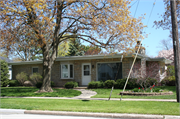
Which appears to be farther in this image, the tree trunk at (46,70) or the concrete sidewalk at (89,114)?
the tree trunk at (46,70)

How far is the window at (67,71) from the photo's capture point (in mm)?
21095

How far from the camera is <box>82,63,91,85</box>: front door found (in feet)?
66.5

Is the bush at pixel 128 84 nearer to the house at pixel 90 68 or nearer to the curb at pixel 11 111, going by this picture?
the house at pixel 90 68

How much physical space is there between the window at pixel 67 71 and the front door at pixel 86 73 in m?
1.40

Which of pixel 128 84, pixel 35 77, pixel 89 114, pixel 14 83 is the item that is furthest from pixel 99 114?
pixel 14 83

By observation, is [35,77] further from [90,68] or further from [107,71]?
[107,71]

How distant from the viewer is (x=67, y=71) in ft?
69.7

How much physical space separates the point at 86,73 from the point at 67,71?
89.5 inches

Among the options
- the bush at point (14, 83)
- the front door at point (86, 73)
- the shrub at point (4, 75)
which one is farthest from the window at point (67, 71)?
the shrub at point (4, 75)

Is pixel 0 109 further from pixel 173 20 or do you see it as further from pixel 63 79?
pixel 63 79

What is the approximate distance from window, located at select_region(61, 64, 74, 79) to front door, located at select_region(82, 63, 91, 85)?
1401 millimetres

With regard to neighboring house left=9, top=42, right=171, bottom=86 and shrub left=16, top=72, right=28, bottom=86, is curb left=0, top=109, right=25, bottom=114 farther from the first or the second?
shrub left=16, top=72, right=28, bottom=86

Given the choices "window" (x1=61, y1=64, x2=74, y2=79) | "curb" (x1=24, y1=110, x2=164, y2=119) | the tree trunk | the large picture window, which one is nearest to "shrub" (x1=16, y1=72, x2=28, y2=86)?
"window" (x1=61, y1=64, x2=74, y2=79)

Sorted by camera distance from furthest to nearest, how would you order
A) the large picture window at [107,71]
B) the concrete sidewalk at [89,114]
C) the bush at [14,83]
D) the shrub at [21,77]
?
the bush at [14,83] < the shrub at [21,77] < the large picture window at [107,71] < the concrete sidewalk at [89,114]
